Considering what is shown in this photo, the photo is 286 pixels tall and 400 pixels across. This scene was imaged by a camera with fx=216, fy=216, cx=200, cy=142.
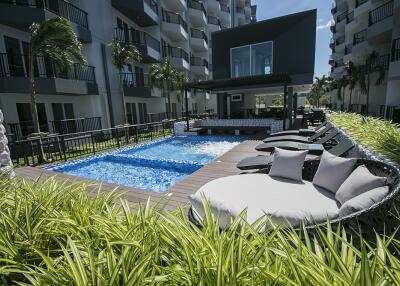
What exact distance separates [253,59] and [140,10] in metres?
10.0

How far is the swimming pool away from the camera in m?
7.91

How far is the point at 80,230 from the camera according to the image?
2.03 m

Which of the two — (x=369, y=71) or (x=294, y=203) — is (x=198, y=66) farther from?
(x=294, y=203)

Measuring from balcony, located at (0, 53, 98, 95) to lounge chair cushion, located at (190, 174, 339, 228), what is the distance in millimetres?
10015

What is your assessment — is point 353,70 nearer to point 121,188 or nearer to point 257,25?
point 257,25

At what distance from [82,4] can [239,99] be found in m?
16.4

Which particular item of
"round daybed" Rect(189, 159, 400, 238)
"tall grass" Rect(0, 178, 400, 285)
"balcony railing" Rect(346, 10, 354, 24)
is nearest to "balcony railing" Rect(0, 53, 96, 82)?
"round daybed" Rect(189, 159, 400, 238)

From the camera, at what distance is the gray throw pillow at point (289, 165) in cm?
408

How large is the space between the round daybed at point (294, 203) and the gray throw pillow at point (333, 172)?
0.13 meters

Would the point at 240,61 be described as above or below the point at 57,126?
above

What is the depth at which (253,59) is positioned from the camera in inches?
699

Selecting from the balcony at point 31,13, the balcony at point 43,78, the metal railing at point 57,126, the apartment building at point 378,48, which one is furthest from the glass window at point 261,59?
the metal railing at point 57,126

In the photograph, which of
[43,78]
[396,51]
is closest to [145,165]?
[43,78]

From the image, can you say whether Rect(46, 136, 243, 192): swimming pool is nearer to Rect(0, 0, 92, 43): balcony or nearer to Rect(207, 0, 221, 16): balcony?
Rect(0, 0, 92, 43): balcony
